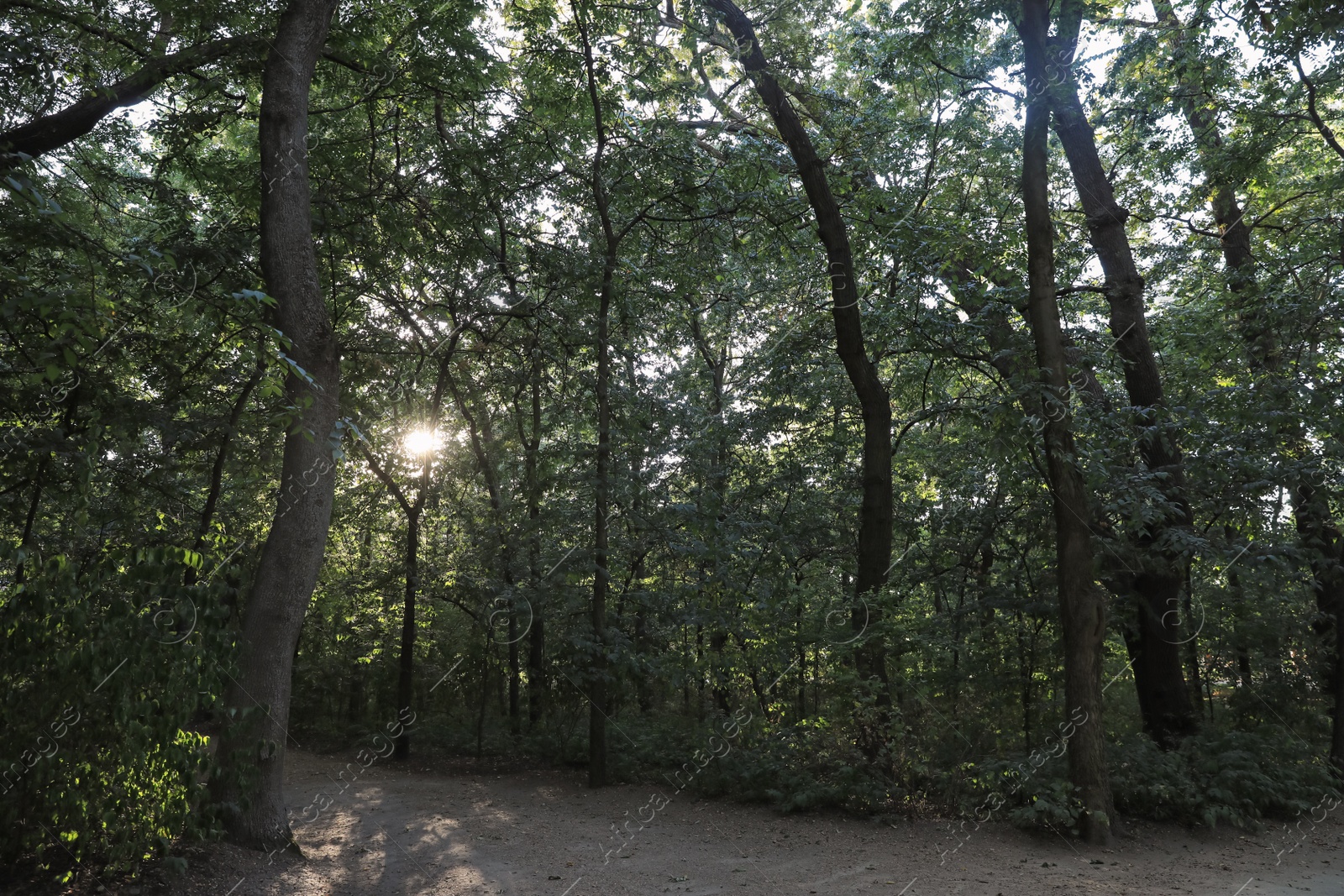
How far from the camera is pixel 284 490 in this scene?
5.84m

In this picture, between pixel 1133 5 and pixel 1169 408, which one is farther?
pixel 1133 5

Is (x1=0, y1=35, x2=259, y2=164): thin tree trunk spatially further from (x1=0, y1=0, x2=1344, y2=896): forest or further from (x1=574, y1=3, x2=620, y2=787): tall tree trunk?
(x1=574, y1=3, x2=620, y2=787): tall tree trunk

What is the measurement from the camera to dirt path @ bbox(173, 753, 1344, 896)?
564cm

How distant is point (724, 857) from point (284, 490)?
4.49 meters

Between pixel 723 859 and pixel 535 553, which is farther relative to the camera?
pixel 535 553

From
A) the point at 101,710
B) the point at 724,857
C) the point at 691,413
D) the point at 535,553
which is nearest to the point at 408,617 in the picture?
the point at 535,553

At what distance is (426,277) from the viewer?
10797mm

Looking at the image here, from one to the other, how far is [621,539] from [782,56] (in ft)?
19.9

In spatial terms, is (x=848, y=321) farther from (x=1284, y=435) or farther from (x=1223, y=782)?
(x=1223, y=782)

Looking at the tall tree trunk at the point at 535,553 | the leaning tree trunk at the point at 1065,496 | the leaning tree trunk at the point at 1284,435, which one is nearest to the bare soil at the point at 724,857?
the leaning tree trunk at the point at 1065,496

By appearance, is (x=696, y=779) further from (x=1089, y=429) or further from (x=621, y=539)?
(x=1089, y=429)

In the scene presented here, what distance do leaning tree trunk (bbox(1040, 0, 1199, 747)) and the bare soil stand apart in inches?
69.5

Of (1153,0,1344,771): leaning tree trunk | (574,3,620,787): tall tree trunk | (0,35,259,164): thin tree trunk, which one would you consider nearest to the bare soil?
(574,3,620,787): tall tree trunk

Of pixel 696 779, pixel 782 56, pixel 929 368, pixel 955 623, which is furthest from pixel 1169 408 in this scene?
pixel 696 779
